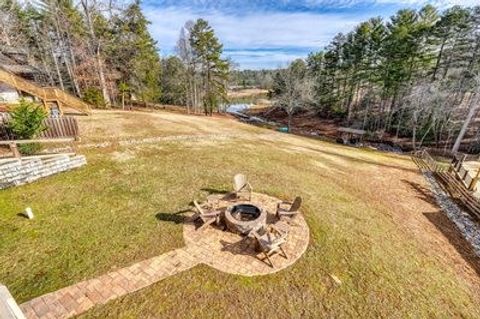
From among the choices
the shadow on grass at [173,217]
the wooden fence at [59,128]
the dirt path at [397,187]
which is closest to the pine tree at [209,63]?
the dirt path at [397,187]

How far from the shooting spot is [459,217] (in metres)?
11.4

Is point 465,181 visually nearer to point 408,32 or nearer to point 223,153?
point 223,153

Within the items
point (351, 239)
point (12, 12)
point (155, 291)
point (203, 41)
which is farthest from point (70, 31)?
point (351, 239)

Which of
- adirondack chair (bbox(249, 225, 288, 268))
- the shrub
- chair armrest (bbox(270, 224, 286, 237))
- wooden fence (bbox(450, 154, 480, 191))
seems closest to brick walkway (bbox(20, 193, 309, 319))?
adirondack chair (bbox(249, 225, 288, 268))

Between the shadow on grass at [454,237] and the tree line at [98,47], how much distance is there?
1094 inches

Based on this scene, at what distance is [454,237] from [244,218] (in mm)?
8550

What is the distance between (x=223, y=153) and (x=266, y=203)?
19.5ft

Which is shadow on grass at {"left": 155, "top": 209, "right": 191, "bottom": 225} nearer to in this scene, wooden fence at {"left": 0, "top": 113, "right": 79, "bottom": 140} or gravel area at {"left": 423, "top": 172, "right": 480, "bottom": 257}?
wooden fence at {"left": 0, "top": 113, "right": 79, "bottom": 140}

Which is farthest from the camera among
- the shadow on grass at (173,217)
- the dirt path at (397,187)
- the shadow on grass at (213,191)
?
the shadow on grass at (213,191)

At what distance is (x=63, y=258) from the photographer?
6.10m

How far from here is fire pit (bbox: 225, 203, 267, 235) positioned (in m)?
7.56

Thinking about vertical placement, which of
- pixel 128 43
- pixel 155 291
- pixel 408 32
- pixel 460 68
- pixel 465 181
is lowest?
pixel 465 181

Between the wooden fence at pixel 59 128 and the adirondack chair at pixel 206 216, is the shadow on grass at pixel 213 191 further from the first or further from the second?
the wooden fence at pixel 59 128

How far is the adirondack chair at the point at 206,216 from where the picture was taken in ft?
25.5
